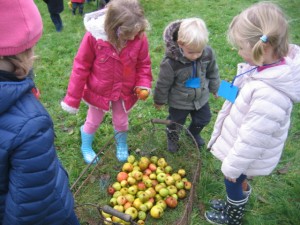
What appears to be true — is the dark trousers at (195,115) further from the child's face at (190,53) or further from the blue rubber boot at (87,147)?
the blue rubber boot at (87,147)

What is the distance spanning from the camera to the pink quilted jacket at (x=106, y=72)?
2.46 meters

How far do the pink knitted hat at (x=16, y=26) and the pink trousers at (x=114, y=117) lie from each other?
4.78 feet

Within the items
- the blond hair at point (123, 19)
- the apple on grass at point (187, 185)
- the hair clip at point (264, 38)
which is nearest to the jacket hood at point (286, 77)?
the hair clip at point (264, 38)

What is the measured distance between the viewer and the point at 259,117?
1726 millimetres

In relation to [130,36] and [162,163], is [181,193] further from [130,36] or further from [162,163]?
[130,36]

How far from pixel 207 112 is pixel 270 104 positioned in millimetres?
1197

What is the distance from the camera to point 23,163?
1.36 m

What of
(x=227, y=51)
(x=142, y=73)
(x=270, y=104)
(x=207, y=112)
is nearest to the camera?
(x=270, y=104)

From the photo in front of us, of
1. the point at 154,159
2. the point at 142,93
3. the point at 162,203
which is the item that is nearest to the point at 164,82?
the point at 142,93

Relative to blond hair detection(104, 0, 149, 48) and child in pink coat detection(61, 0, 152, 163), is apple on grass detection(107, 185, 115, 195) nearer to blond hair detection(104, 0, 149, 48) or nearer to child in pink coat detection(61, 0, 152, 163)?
child in pink coat detection(61, 0, 152, 163)

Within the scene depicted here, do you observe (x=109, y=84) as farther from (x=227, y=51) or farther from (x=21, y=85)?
(x=227, y=51)

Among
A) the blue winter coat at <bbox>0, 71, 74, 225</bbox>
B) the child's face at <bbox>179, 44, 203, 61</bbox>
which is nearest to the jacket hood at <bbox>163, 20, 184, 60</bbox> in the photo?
the child's face at <bbox>179, 44, 203, 61</bbox>

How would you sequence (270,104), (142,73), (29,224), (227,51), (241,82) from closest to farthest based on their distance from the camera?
1. (29,224)
2. (270,104)
3. (241,82)
4. (142,73)
5. (227,51)

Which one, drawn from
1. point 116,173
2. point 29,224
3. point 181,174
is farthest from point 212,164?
point 29,224
